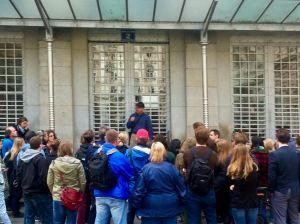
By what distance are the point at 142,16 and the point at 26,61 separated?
11.6ft

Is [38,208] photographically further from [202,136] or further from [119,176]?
[202,136]

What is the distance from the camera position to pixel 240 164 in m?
6.61

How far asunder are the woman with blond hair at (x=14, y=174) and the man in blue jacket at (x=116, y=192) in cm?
274

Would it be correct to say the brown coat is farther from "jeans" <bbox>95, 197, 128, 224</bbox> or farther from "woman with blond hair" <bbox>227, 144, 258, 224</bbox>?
"jeans" <bbox>95, 197, 128, 224</bbox>

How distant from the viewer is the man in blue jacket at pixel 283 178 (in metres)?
7.11

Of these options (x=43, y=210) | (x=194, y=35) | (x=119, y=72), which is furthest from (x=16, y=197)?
(x=194, y=35)

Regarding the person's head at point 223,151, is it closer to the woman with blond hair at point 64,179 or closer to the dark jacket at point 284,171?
the dark jacket at point 284,171

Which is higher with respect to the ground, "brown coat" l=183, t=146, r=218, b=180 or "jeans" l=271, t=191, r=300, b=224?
"brown coat" l=183, t=146, r=218, b=180

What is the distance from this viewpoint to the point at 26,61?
13.0m

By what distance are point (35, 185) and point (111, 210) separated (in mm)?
1471

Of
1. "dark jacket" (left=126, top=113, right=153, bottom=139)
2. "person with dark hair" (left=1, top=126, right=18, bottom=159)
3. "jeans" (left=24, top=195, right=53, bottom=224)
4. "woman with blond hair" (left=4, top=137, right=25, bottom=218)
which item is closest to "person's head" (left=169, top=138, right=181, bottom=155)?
"jeans" (left=24, top=195, right=53, bottom=224)

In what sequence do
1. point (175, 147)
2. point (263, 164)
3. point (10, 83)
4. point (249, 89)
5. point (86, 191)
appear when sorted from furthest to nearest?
point (249, 89), point (10, 83), point (175, 147), point (263, 164), point (86, 191)

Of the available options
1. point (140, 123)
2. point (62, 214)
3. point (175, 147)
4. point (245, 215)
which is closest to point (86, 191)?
point (62, 214)

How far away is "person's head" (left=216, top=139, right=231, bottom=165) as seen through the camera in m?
7.10
